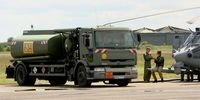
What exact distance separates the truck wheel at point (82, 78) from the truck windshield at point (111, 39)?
1.26 metres

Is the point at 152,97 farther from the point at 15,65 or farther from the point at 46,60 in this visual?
the point at 15,65

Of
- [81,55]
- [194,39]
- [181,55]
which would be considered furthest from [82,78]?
[194,39]

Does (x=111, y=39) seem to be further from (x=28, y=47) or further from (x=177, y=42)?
(x=177, y=42)

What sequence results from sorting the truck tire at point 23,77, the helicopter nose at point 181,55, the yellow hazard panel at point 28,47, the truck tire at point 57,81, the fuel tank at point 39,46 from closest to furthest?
1. the fuel tank at point 39,46
2. the yellow hazard panel at point 28,47
3. the truck tire at point 23,77
4. the truck tire at point 57,81
5. the helicopter nose at point 181,55

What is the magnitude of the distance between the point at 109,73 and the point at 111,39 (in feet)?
4.35

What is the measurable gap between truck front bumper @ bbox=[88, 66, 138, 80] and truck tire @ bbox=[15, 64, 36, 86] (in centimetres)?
448

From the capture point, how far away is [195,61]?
3144cm

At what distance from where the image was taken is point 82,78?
27.1 meters

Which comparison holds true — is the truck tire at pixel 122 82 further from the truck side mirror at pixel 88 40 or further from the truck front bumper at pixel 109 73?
the truck side mirror at pixel 88 40

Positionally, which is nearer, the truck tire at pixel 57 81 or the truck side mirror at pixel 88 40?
the truck side mirror at pixel 88 40

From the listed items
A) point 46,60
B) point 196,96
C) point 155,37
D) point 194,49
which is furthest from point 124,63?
point 155,37

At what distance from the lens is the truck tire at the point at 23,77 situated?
3015 centimetres

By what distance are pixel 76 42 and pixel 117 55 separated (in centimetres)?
191

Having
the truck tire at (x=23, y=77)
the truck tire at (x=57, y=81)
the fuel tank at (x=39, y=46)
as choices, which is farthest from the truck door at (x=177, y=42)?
the fuel tank at (x=39, y=46)
